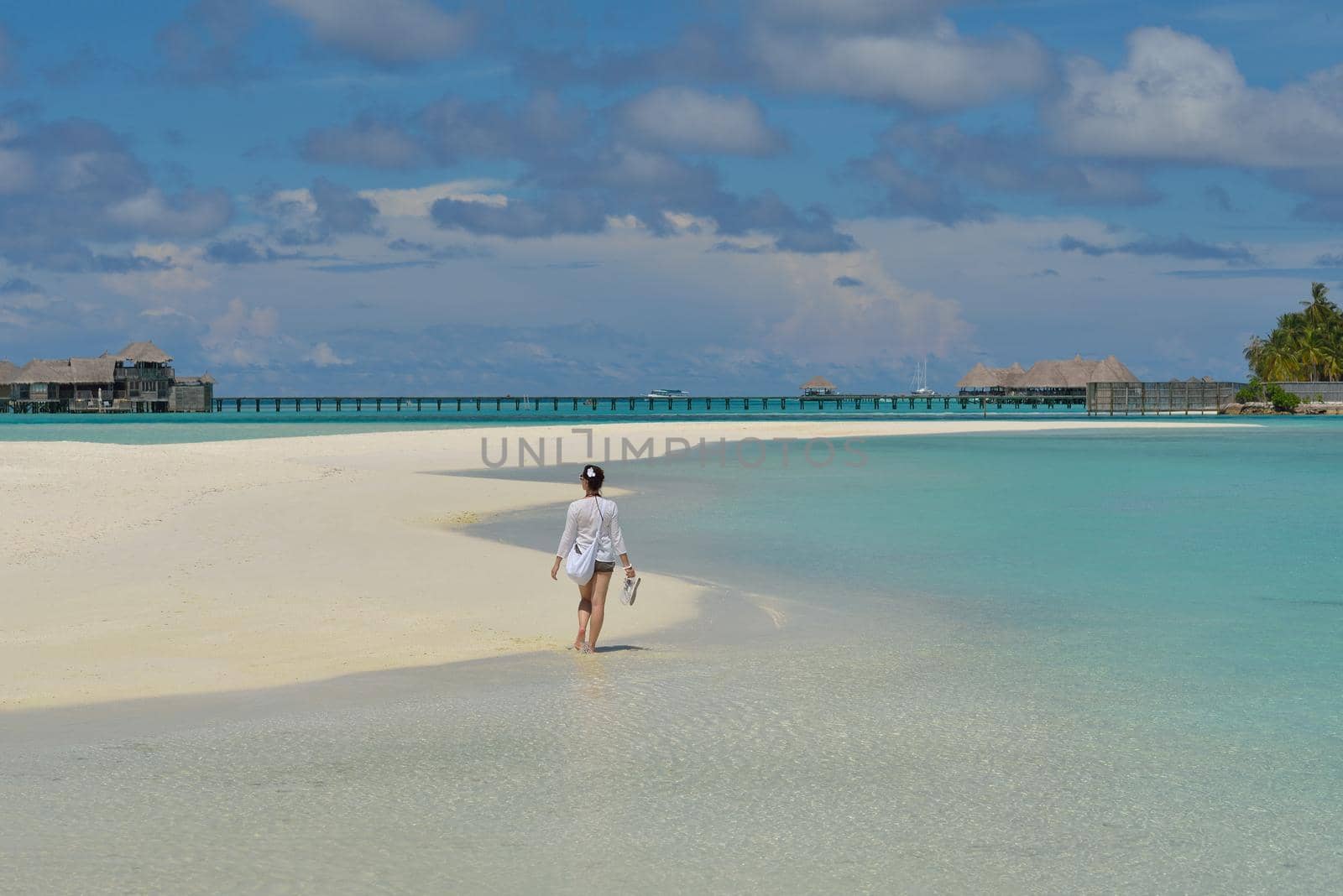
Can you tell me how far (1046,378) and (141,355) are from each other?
309 ft

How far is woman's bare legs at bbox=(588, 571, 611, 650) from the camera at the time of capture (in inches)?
399

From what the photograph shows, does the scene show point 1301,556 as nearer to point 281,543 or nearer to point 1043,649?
point 1043,649

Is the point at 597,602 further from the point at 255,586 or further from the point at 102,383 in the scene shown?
the point at 102,383

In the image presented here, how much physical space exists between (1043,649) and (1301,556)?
30.9 feet

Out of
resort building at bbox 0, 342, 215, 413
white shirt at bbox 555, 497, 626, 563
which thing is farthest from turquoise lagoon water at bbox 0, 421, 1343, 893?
resort building at bbox 0, 342, 215, 413

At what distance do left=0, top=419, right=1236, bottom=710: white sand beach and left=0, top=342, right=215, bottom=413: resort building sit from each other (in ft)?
317

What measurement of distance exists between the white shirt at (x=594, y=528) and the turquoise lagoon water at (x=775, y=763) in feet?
3.18

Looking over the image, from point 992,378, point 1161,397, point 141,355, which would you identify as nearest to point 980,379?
point 992,378

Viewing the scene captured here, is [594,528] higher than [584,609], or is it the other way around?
[594,528]

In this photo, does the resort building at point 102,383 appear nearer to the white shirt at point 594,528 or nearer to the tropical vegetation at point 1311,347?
the tropical vegetation at point 1311,347

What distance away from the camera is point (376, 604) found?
12734 millimetres

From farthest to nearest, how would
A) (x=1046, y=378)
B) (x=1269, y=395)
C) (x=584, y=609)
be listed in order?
(x=1046, y=378) → (x=1269, y=395) → (x=584, y=609)

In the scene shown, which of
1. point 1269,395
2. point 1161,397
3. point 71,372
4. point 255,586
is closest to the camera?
point 255,586

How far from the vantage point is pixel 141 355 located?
118m
